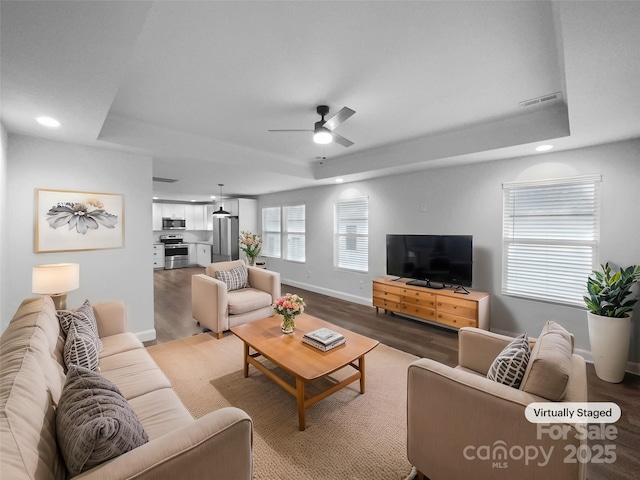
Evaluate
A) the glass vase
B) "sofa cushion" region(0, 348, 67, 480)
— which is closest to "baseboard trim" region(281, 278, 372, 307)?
the glass vase

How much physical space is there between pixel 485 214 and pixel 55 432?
443 cm

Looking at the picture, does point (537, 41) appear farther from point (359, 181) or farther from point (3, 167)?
point (3, 167)

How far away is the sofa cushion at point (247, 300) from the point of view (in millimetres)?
3746

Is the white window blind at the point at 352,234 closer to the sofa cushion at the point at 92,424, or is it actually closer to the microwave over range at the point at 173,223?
the sofa cushion at the point at 92,424

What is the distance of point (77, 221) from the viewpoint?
10.2 ft

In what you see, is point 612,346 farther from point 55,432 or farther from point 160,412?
point 55,432

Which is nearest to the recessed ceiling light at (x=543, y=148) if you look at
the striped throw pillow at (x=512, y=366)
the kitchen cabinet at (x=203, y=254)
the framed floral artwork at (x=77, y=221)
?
the striped throw pillow at (x=512, y=366)

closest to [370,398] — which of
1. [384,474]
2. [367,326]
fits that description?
[384,474]

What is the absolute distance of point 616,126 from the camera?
96.3 inches

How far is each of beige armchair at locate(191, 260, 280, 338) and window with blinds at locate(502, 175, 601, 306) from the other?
3.30 m

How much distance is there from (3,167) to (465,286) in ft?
17.1

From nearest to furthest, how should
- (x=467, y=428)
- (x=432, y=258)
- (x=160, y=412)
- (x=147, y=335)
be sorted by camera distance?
1. (x=467, y=428)
2. (x=160, y=412)
3. (x=147, y=335)
4. (x=432, y=258)

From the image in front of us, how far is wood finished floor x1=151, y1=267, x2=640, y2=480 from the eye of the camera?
183 centimetres

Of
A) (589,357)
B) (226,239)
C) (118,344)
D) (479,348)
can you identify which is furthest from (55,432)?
(226,239)
